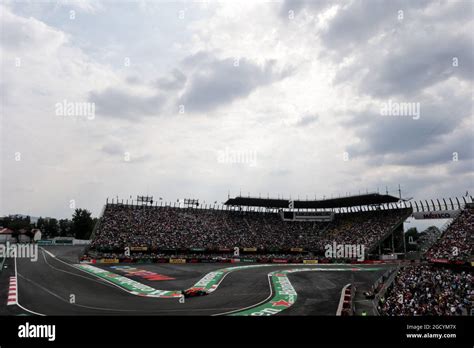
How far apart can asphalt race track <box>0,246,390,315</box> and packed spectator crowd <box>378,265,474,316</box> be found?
13.2 feet

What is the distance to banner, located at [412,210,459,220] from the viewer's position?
6091 centimetres

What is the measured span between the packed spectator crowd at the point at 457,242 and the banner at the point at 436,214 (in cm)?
926

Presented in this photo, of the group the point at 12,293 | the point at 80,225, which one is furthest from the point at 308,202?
the point at 80,225

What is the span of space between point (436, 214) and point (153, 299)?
5923 centimetres

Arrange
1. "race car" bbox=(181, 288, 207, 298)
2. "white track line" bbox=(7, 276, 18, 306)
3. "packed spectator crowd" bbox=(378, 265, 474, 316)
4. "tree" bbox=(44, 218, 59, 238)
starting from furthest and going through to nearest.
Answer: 1. "tree" bbox=(44, 218, 59, 238)
2. "race car" bbox=(181, 288, 207, 298)
3. "white track line" bbox=(7, 276, 18, 306)
4. "packed spectator crowd" bbox=(378, 265, 474, 316)

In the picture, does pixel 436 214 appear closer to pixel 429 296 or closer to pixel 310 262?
pixel 310 262

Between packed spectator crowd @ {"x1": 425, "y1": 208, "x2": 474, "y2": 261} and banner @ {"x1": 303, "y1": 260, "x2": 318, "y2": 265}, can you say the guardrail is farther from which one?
banner @ {"x1": 303, "y1": 260, "x2": 318, "y2": 265}

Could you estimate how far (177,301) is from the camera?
26.7 metres

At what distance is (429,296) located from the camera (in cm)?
2267

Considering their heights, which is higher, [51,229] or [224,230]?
[224,230]

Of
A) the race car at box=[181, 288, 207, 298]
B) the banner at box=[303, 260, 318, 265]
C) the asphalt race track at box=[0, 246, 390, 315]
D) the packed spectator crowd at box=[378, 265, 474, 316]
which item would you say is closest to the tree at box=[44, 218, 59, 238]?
the asphalt race track at box=[0, 246, 390, 315]

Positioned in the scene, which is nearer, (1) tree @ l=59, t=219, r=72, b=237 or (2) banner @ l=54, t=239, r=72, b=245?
(2) banner @ l=54, t=239, r=72, b=245
